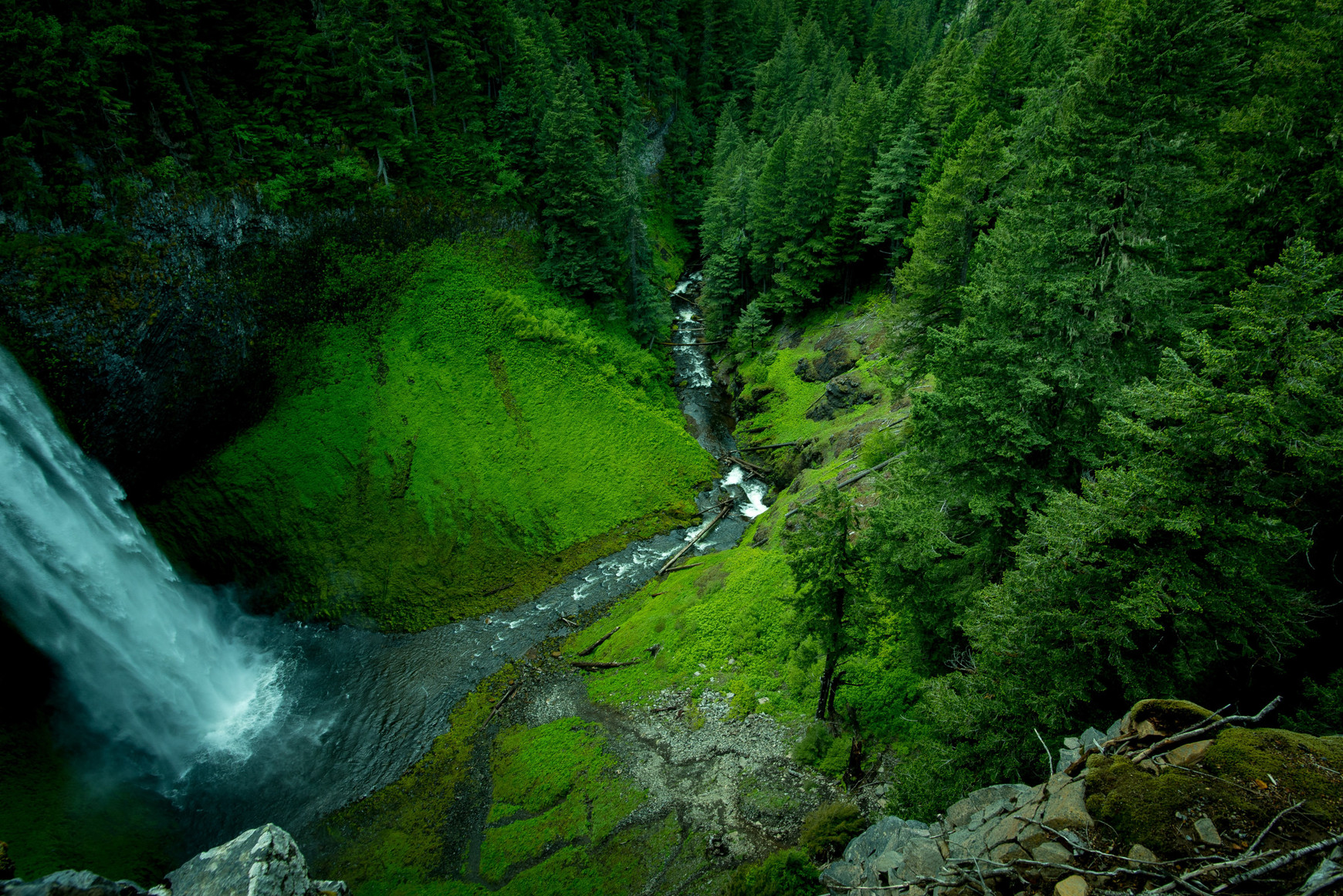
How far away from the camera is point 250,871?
445 inches

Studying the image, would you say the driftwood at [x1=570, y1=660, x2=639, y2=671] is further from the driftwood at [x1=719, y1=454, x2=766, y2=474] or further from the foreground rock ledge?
the driftwood at [x1=719, y1=454, x2=766, y2=474]

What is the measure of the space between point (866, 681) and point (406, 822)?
52.8ft

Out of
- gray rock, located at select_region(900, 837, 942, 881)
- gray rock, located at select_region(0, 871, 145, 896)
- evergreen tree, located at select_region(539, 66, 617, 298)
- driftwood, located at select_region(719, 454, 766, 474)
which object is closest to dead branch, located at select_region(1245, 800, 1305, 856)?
gray rock, located at select_region(900, 837, 942, 881)

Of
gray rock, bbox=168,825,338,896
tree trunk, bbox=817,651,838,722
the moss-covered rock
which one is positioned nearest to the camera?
the moss-covered rock

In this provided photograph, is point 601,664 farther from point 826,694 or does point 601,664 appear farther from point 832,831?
point 832,831

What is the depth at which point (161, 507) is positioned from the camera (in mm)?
27922

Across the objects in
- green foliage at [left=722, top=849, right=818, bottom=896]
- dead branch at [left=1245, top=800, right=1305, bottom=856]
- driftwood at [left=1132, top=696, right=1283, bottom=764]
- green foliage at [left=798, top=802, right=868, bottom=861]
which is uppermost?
dead branch at [left=1245, top=800, right=1305, bottom=856]

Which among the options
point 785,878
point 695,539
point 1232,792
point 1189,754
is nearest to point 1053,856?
point 1232,792

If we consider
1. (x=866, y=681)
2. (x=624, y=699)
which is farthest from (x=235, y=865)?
(x=866, y=681)

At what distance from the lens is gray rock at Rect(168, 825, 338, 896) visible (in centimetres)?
1123

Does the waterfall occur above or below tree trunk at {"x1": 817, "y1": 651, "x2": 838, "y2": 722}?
above

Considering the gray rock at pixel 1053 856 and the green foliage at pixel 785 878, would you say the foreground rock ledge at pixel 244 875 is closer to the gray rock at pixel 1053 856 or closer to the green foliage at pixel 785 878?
the green foliage at pixel 785 878

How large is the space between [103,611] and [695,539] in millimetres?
25381

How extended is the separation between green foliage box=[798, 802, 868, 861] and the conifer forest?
0.10 meters
